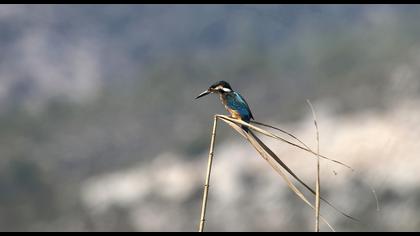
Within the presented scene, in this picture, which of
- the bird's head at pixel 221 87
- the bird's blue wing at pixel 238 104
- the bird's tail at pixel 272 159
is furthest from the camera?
the bird's blue wing at pixel 238 104

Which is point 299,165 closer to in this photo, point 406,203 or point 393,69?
point 406,203

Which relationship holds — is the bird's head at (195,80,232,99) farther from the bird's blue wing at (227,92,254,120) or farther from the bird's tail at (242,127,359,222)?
the bird's tail at (242,127,359,222)

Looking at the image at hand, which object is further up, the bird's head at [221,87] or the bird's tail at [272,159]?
the bird's head at [221,87]

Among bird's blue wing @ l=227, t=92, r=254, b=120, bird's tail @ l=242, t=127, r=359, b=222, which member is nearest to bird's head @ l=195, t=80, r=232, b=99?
bird's blue wing @ l=227, t=92, r=254, b=120

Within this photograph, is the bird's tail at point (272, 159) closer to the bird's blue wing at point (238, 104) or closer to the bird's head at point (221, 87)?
the bird's head at point (221, 87)

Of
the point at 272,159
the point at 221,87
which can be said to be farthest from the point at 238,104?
the point at 272,159

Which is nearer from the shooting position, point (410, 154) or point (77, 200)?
point (410, 154)

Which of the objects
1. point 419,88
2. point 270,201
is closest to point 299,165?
point 270,201

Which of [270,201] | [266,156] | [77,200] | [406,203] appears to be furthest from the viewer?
[77,200]

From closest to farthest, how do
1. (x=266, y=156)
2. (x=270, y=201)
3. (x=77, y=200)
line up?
(x=266, y=156), (x=270, y=201), (x=77, y=200)

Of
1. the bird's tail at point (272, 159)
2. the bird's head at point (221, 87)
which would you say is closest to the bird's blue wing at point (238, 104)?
the bird's head at point (221, 87)

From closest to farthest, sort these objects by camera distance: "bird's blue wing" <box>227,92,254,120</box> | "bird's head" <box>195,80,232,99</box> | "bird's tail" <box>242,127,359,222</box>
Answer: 1. "bird's tail" <box>242,127,359,222</box>
2. "bird's head" <box>195,80,232,99</box>
3. "bird's blue wing" <box>227,92,254,120</box>
